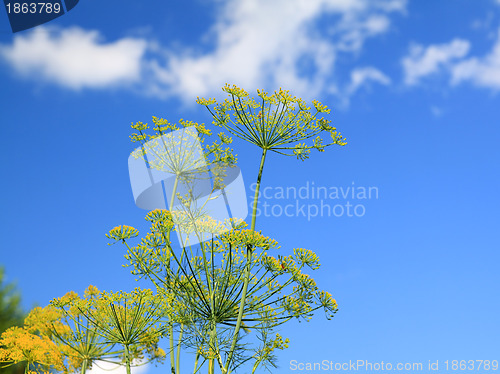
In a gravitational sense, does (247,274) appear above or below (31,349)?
below

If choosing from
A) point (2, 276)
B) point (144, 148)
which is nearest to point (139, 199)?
point (144, 148)

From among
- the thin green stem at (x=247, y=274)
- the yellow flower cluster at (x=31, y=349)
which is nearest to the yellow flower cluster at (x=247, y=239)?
the thin green stem at (x=247, y=274)

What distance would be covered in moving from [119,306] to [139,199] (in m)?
2.62

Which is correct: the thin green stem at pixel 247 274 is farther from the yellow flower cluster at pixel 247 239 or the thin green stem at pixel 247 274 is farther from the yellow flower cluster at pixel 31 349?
the yellow flower cluster at pixel 31 349

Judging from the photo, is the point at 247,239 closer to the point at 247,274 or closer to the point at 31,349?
the point at 247,274

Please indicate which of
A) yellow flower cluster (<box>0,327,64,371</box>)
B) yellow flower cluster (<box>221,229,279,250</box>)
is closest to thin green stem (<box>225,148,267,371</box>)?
yellow flower cluster (<box>221,229,279,250</box>)

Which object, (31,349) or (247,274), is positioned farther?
(31,349)

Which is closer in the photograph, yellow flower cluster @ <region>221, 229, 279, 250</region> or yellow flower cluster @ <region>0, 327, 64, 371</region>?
yellow flower cluster @ <region>221, 229, 279, 250</region>

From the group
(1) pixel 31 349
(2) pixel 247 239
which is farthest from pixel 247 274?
(1) pixel 31 349

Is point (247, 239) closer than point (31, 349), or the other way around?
point (247, 239)

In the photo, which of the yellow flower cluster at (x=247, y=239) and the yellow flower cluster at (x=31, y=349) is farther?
the yellow flower cluster at (x=31, y=349)

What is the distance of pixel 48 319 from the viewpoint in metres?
15.2

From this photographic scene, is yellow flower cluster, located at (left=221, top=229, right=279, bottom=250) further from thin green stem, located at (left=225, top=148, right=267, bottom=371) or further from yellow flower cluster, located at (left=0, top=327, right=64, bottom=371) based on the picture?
yellow flower cluster, located at (left=0, top=327, right=64, bottom=371)

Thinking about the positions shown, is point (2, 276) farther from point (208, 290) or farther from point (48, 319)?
point (208, 290)
